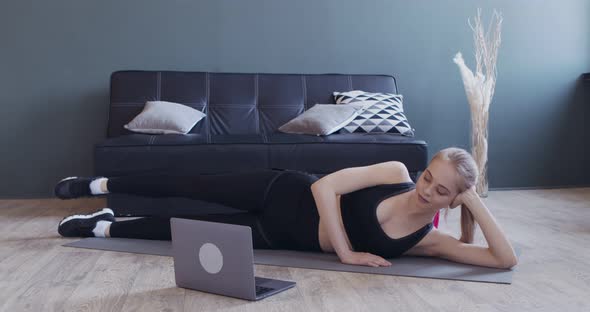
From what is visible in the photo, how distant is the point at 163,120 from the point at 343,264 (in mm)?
2033

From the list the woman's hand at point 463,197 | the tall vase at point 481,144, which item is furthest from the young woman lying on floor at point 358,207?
the tall vase at point 481,144

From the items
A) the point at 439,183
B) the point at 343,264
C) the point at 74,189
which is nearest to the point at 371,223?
the point at 343,264

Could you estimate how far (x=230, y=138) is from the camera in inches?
162

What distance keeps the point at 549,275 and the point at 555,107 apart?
3.08 m

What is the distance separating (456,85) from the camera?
17.1 ft

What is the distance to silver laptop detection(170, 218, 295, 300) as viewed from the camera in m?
2.12

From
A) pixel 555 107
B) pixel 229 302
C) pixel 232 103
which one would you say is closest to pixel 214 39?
pixel 232 103

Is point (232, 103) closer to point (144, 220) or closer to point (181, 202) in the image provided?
Answer: point (181, 202)

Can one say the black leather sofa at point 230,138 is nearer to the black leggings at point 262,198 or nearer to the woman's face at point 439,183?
the black leggings at point 262,198

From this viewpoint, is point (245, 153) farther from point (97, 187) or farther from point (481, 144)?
point (481, 144)

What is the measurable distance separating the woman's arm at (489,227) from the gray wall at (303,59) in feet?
8.79

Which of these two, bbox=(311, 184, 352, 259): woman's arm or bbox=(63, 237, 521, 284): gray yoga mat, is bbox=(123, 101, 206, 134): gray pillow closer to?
bbox=(63, 237, 521, 284): gray yoga mat

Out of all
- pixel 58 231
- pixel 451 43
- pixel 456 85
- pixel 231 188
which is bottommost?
pixel 58 231

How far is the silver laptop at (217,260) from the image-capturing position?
83.6 inches
